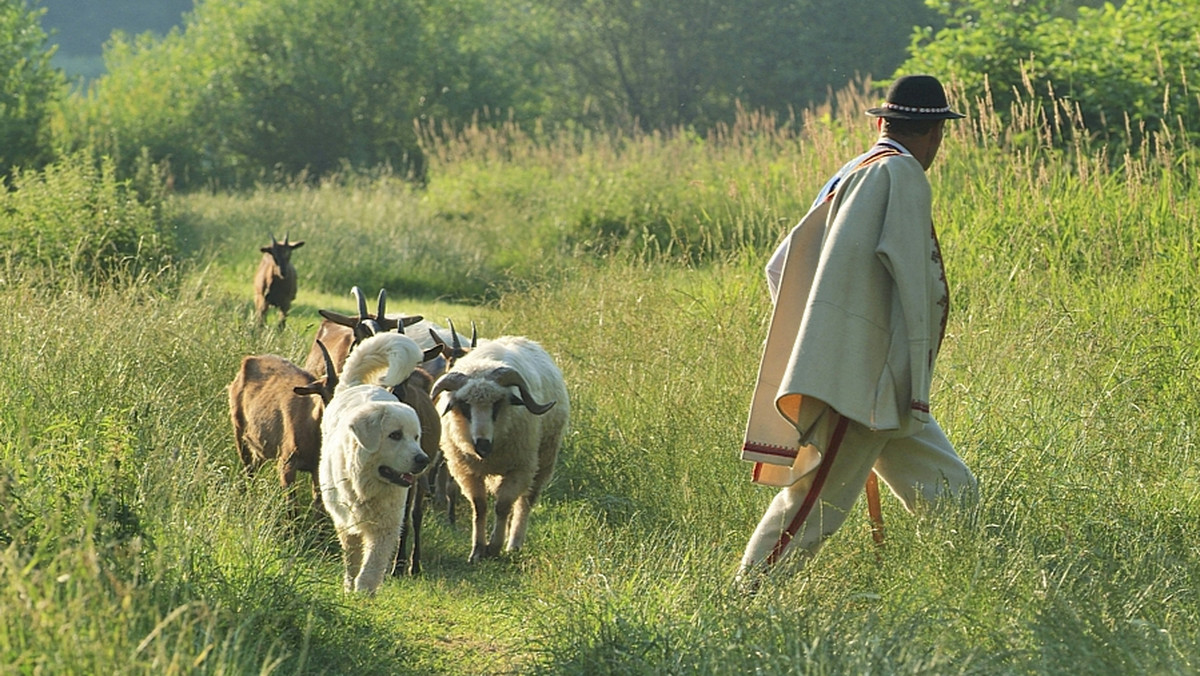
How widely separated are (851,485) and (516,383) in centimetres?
312

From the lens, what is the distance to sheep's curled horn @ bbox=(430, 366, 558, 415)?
29.1 feet

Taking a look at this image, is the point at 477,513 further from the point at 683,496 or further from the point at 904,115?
the point at 904,115

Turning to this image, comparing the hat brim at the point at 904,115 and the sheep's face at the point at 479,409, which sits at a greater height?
the hat brim at the point at 904,115

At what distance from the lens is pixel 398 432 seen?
25.0 ft

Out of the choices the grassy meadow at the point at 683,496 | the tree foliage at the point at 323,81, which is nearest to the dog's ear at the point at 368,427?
the grassy meadow at the point at 683,496

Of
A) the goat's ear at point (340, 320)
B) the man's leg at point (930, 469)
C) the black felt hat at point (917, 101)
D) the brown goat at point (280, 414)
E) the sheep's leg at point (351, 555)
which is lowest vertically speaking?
the sheep's leg at point (351, 555)

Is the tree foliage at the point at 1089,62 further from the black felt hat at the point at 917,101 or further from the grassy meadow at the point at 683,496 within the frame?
the black felt hat at the point at 917,101

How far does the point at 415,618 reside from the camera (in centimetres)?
736

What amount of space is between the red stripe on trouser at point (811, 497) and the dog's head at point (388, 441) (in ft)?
7.05

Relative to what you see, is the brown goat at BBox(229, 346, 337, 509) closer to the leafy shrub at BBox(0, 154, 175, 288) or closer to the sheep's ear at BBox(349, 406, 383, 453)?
the sheep's ear at BBox(349, 406, 383, 453)

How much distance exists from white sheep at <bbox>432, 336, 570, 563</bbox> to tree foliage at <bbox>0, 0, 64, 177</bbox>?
63.6 ft

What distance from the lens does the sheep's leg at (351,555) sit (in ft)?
25.8

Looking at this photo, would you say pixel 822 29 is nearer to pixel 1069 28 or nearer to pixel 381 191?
pixel 381 191

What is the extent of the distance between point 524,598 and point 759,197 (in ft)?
25.3
